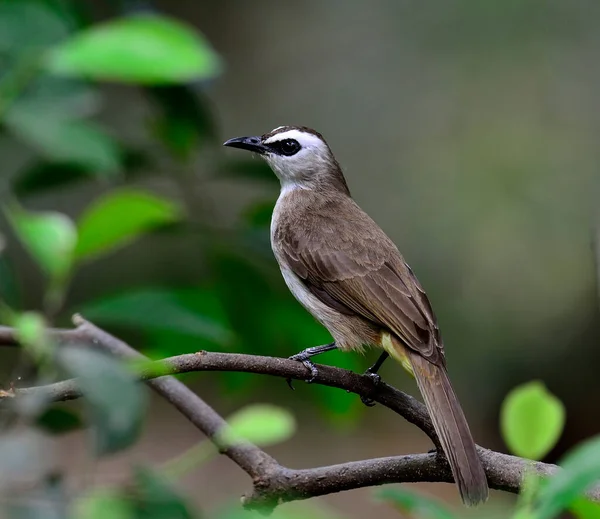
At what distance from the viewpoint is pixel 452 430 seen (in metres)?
2.71

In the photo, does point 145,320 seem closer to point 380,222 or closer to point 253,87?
point 380,222

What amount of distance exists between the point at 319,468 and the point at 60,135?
147 centimetres

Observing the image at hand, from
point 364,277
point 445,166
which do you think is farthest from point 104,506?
point 445,166

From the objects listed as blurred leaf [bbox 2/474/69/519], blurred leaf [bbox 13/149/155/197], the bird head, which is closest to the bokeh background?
the bird head

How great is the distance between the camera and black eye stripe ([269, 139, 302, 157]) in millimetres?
4371

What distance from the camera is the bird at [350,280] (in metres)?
2.95

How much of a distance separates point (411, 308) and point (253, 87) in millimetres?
5013

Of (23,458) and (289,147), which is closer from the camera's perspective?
(23,458)

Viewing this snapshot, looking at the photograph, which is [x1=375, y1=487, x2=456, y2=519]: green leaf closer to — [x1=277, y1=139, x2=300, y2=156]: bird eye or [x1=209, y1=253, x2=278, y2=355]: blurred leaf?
[x1=209, y1=253, x2=278, y2=355]: blurred leaf

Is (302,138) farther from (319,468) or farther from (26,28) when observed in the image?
(26,28)

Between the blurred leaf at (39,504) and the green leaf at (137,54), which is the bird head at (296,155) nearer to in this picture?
the green leaf at (137,54)

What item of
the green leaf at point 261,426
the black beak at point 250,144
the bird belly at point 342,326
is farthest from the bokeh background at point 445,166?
the green leaf at point 261,426

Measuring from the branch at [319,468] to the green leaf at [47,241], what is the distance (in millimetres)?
594

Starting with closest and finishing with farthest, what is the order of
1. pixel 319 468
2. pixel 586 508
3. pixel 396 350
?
pixel 586 508
pixel 319 468
pixel 396 350
